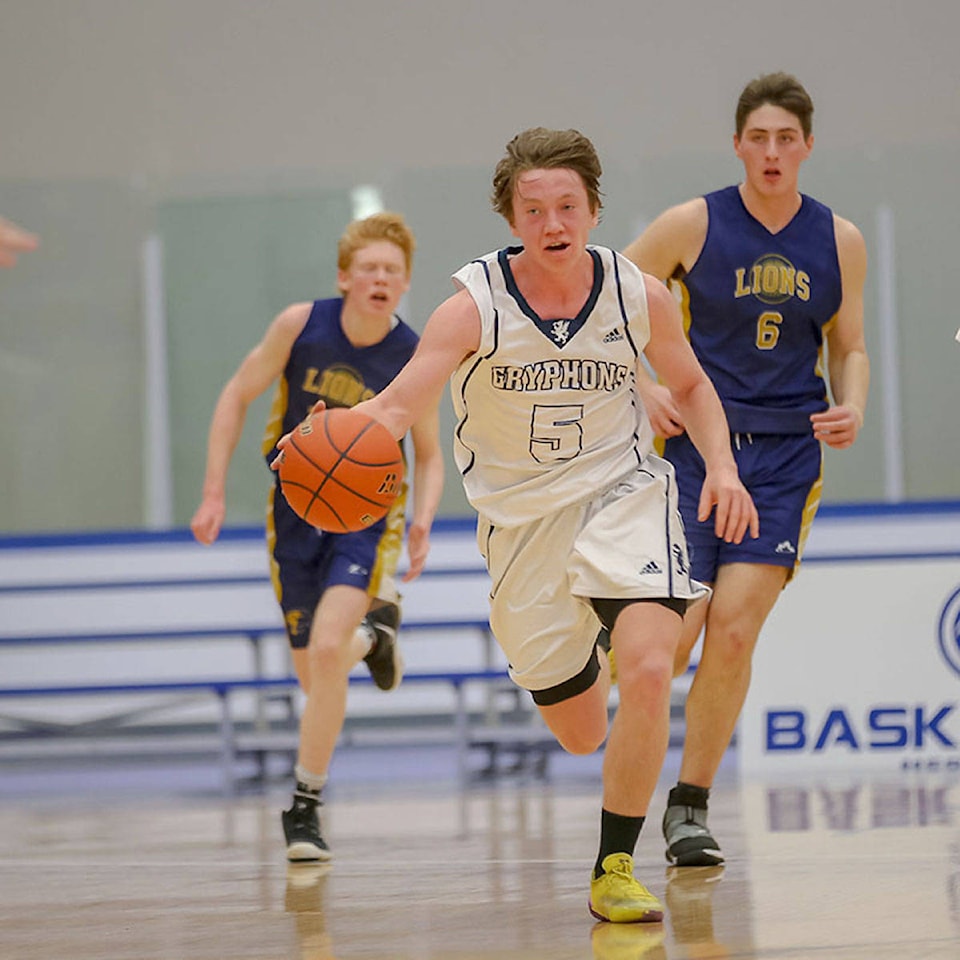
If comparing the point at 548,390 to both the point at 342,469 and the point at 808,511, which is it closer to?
the point at 342,469

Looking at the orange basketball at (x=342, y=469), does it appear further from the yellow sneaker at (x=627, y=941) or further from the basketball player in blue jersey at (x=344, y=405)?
the basketball player in blue jersey at (x=344, y=405)

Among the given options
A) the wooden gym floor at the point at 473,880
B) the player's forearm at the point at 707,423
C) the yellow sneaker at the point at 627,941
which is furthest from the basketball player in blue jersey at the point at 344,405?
the yellow sneaker at the point at 627,941

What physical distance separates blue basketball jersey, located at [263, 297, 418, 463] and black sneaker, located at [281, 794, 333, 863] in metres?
1.14

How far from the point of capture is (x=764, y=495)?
4250 mm

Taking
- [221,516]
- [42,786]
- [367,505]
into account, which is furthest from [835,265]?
[42,786]

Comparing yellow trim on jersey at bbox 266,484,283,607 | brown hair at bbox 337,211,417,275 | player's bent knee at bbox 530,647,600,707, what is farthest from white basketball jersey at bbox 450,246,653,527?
yellow trim on jersey at bbox 266,484,283,607

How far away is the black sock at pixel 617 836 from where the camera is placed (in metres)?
3.33

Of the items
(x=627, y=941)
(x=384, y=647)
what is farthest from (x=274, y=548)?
(x=627, y=941)

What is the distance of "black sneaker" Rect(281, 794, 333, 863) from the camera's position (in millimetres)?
4629

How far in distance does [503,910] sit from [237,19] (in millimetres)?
8191

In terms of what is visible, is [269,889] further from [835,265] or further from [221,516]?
[835,265]

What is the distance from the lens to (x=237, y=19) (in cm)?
1052

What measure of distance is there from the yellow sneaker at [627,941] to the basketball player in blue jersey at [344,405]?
1.88 meters

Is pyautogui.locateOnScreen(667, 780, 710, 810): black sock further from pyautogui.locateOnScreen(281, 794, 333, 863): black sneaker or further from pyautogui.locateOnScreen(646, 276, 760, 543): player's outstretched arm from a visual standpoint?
pyautogui.locateOnScreen(281, 794, 333, 863): black sneaker
